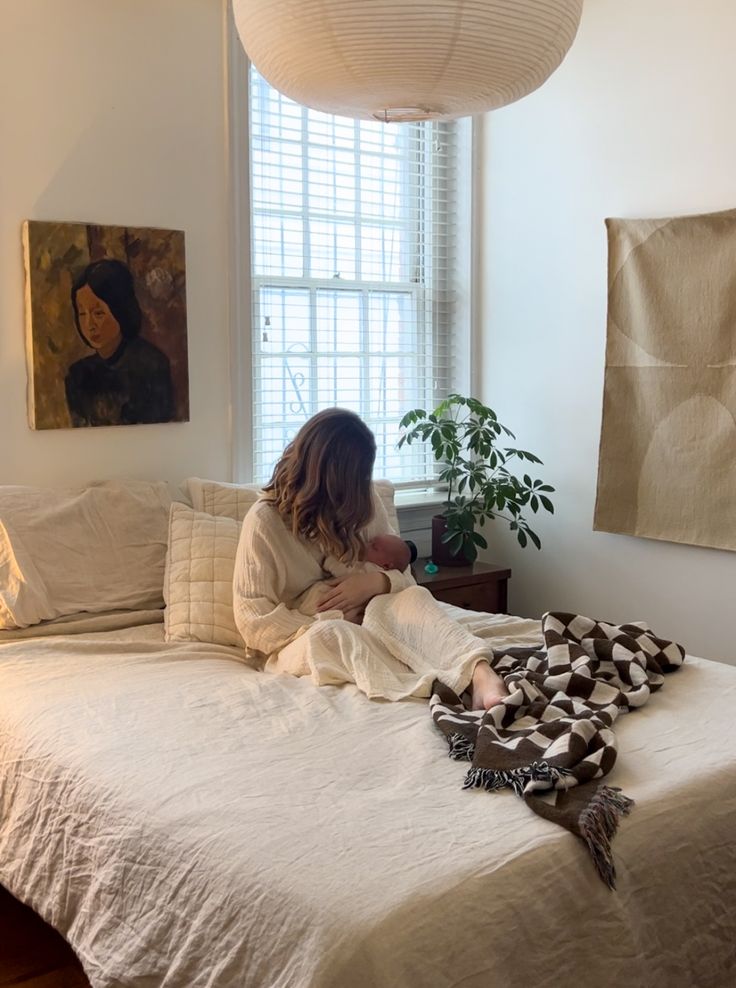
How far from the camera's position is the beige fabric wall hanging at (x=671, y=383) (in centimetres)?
336

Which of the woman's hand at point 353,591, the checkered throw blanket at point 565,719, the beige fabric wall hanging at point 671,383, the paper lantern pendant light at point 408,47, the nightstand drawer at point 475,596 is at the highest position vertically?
the paper lantern pendant light at point 408,47

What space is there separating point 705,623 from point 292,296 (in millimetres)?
1799

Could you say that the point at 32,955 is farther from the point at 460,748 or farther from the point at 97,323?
the point at 97,323

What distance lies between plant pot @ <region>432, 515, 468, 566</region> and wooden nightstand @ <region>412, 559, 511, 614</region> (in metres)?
0.02

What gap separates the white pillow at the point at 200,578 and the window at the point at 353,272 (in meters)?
0.76

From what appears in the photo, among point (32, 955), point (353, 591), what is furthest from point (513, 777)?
point (32, 955)

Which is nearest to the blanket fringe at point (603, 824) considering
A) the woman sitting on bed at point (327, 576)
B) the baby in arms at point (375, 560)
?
the woman sitting on bed at point (327, 576)

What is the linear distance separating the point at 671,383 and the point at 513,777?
2.00 meters

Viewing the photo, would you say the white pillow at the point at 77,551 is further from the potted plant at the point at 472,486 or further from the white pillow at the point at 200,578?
the potted plant at the point at 472,486

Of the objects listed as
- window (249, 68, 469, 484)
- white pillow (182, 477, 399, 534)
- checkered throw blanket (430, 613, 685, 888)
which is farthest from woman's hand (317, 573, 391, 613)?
window (249, 68, 469, 484)

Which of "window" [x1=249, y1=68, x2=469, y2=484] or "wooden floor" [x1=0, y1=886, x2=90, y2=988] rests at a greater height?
"window" [x1=249, y1=68, x2=469, y2=484]

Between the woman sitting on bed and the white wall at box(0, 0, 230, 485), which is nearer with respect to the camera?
the woman sitting on bed

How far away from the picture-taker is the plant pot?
393 centimetres

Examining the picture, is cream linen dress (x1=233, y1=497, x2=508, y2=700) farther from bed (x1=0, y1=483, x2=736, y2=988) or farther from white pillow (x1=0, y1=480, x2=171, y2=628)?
white pillow (x1=0, y1=480, x2=171, y2=628)
